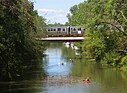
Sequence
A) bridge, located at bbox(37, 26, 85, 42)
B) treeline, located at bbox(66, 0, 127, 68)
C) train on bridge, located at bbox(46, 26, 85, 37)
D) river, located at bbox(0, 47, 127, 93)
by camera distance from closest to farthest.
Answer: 1. river, located at bbox(0, 47, 127, 93)
2. treeline, located at bbox(66, 0, 127, 68)
3. bridge, located at bbox(37, 26, 85, 42)
4. train on bridge, located at bbox(46, 26, 85, 37)

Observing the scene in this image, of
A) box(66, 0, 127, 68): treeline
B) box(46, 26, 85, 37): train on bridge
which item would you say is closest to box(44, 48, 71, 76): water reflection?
box(66, 0, 127, 68): treeline

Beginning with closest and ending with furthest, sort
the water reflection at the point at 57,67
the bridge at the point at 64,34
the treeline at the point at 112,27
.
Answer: the water reflection at the point at 57,67 < the treeline at the point at 112,27 < the bridge at the point at 64,34

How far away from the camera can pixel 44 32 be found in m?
89.1

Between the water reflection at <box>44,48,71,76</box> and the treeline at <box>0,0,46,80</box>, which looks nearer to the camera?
the treeline at <box>0,0,46,80</box>

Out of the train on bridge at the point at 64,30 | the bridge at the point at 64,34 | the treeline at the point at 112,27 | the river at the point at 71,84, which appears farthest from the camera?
the train on bridge at the point at 64,30

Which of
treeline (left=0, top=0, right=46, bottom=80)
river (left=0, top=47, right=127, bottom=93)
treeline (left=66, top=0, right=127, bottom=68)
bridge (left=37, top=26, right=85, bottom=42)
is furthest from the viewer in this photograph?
bridge (left=37, top=26, right=85, bottom=42)

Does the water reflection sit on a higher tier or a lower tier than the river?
higher

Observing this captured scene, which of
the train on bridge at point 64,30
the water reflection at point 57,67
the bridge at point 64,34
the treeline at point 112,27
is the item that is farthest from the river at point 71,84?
the train on bridge at point 64,30

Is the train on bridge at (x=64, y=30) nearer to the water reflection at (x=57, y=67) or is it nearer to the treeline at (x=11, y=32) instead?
the water reflection at (x=57, y=67)

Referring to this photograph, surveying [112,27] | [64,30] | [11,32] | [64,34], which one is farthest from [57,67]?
[64,30]

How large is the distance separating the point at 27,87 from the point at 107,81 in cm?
1064

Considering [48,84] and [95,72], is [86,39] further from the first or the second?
[48,84]

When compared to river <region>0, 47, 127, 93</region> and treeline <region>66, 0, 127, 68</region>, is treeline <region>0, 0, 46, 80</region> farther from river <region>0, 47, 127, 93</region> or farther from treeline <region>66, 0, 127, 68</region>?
treeline <region>66, 0, 127, 68</region>

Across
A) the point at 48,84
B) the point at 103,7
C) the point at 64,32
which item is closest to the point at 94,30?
the point at 103,7
